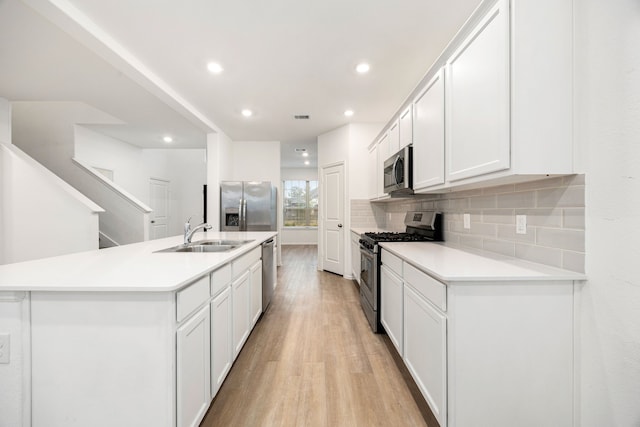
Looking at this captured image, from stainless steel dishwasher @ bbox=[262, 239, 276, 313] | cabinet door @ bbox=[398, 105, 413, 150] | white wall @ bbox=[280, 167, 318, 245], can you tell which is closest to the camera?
cabinet door @ bbox=[398, 105, 413, 150]

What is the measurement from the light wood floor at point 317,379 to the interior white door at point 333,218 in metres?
1.87

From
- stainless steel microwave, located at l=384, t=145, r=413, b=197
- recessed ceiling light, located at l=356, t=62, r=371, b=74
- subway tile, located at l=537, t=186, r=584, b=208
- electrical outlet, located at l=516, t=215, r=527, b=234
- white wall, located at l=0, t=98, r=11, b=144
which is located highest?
recessed ceiling light, located at l=356, t=62, r=371, b=74

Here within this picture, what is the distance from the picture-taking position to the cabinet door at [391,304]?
1.97 metres

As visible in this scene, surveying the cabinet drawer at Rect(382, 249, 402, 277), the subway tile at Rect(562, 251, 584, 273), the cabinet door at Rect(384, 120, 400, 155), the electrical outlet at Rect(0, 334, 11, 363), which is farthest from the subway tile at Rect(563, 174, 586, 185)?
the electrical outlet at Rect(0, 334, 11, 363)

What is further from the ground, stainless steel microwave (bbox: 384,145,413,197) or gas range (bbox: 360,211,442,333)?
stainless steel microwave (bbox: 384,145,413,197)

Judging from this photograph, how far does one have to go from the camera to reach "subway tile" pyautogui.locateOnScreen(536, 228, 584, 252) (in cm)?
127

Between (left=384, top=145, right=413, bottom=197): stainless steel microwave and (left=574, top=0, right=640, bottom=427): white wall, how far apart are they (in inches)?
52.3

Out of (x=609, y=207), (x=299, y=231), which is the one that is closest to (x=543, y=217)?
(x=609, y=207)

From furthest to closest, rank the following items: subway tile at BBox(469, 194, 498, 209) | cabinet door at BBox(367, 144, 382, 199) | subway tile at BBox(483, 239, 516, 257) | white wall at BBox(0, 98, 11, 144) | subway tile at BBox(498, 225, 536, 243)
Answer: cabinet door at BBox(367, 144, 382, 199) < white wall at BBox(0, 98, 11, 144) < subway tile at BBox(469, 194, 498, 209) < subway tile at BBox(483, 239, 516, 257) < subway tile at BBox(498, 225, 536, 243)

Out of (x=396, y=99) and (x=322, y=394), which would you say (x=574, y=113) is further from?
(x=396, y=99)

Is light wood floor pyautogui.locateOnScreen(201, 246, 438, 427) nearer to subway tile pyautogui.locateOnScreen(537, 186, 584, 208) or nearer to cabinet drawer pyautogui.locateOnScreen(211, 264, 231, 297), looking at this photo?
cabinet drawer pyautogui.locateOnScreen(211, 264, 231, 297)

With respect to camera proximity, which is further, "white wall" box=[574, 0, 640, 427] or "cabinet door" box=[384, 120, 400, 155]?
"cabinet door" box=[384, 120, 400, 155]

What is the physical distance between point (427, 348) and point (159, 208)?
24.8 ft

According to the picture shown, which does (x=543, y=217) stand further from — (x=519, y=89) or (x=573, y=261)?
(x=519, y=89)
